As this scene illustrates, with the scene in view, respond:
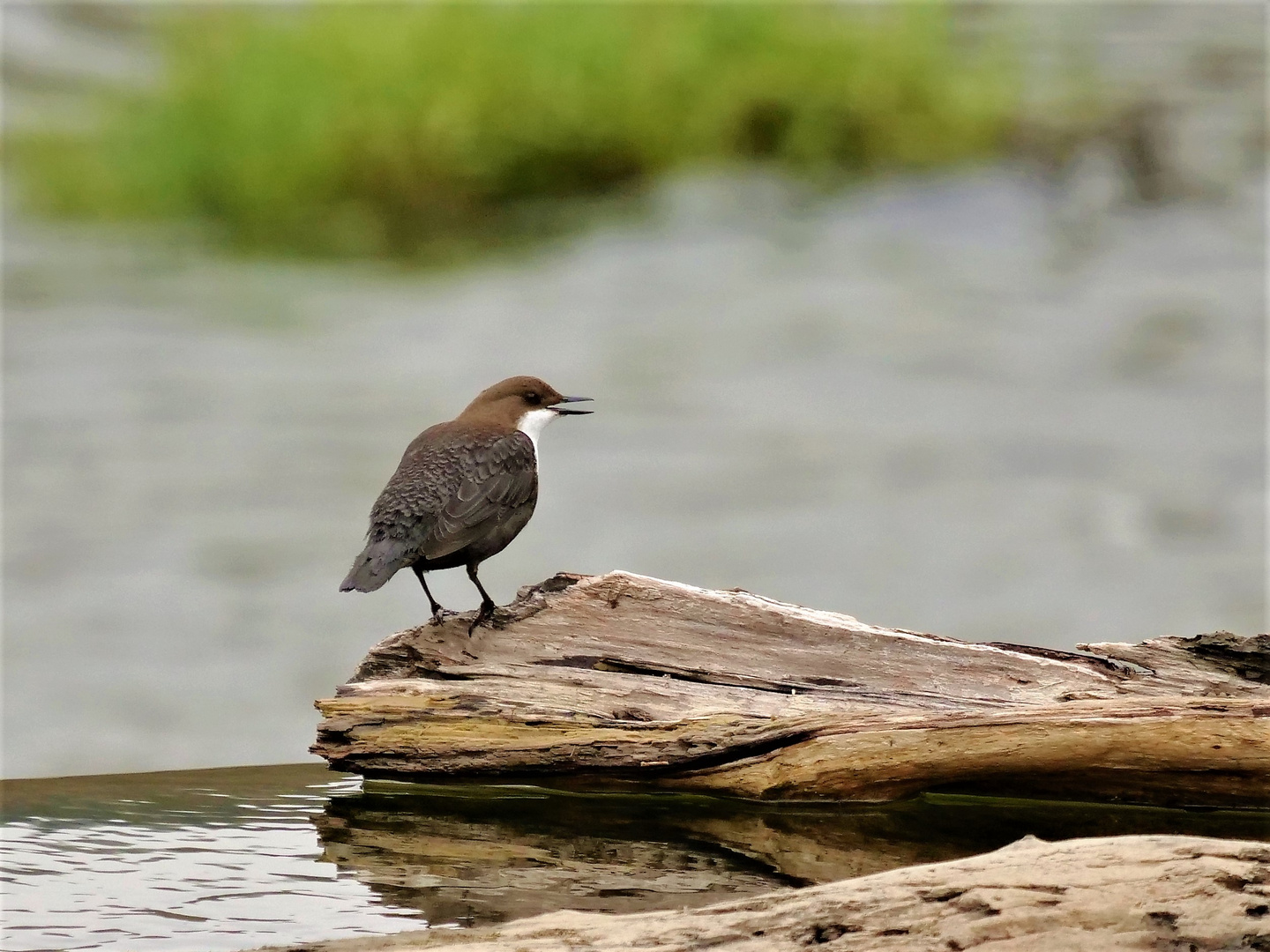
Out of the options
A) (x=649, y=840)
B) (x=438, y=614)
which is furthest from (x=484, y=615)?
(x=649, y=840)

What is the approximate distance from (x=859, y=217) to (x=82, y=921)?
14054 mm

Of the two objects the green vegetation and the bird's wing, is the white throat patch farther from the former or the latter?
the green vegetation

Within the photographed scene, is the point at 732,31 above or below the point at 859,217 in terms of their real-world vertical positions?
above

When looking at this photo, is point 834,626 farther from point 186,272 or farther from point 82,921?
point 186,272

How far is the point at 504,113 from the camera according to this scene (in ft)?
55.4

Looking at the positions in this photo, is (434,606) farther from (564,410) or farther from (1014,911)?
(1014,911)

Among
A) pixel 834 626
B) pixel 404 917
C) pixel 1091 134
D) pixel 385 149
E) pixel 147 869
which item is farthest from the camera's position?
pixel 1091 134

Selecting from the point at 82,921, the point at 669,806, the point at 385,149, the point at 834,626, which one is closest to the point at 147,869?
the point at 82,921

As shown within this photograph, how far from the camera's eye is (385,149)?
669 inches

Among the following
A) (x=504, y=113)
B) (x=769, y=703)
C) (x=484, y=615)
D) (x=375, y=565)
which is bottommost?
(x=769, y=703)

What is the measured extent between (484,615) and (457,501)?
511 millimetres

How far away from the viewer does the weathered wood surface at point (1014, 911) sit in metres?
3.62

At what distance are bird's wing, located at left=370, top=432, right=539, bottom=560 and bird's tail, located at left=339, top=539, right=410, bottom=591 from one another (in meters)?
0.07

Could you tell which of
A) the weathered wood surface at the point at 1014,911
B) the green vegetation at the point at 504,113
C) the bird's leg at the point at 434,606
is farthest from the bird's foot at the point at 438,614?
the green vegetation at the point at 504,113
